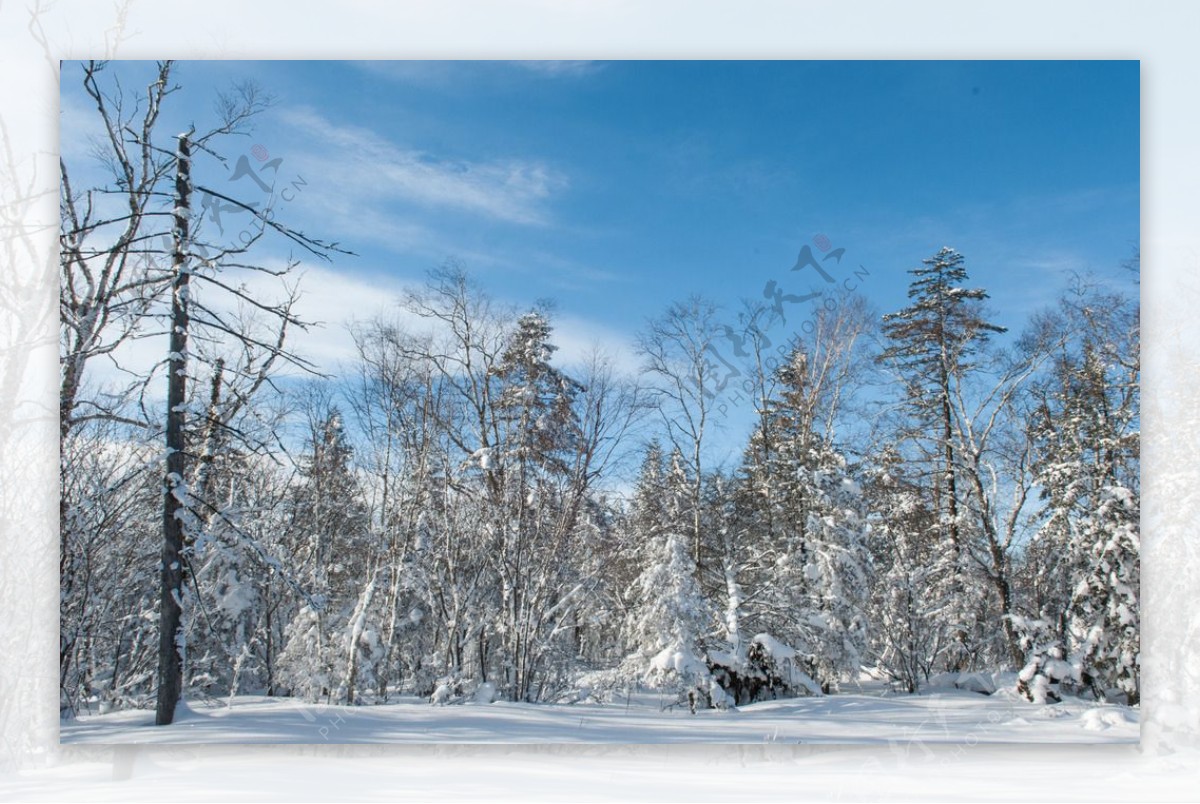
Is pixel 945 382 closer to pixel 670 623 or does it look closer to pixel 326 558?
pixel 670 623

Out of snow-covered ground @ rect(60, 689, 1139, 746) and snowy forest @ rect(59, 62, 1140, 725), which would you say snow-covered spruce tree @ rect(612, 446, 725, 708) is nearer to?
snowy forest @ rect(59, 62, 1140, 725)

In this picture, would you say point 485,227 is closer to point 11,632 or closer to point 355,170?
point 355,170

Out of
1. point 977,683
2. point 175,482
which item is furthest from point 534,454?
point 977,683

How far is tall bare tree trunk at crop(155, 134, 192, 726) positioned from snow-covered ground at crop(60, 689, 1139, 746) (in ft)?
0.57

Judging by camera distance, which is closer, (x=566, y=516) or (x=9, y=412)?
(x=9, y=412)

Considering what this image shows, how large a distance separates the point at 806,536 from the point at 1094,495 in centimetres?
145

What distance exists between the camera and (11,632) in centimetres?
370

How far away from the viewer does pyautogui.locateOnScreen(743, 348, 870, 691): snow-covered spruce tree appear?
13.0 ft

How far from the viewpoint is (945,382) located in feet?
13.8

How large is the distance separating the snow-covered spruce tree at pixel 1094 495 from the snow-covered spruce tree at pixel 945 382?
34 centimetres

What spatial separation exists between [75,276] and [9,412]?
704mm

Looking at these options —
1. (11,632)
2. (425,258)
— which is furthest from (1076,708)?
(11,632)

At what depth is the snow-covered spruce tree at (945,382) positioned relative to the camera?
4023mm

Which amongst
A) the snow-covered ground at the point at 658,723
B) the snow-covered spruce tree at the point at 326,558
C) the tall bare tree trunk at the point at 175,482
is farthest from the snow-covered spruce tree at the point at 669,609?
the tall bare tree trunk at the point at 175,482
